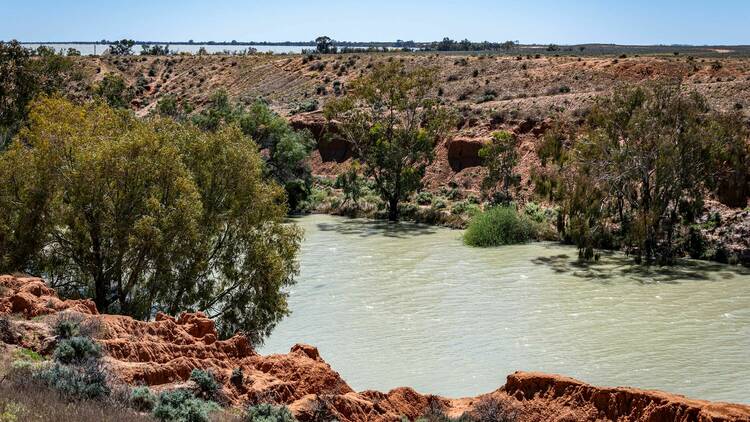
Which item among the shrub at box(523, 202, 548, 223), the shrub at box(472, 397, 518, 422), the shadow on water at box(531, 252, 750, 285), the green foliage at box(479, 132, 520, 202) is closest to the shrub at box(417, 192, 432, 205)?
the green foliage at box(479, 132, 520, 202)

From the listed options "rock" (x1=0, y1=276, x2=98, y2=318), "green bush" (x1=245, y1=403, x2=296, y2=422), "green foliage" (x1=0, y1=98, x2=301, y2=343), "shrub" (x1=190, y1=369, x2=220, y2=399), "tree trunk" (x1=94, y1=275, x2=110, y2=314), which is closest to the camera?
"green bush" (x1=245, y1=403, x2=296, y2=422)

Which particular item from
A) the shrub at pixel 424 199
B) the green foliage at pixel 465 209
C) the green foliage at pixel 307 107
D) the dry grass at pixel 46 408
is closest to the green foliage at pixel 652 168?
the green foliage at pixel 465 209

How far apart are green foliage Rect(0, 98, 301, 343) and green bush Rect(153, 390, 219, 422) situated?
31.8 feet

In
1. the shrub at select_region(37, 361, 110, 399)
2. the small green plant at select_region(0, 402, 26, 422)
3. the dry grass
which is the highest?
the small green plant at select_region(0, 402, 26, 422)

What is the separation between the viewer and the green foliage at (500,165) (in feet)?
158

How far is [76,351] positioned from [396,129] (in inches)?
1522

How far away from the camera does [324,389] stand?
13875mm

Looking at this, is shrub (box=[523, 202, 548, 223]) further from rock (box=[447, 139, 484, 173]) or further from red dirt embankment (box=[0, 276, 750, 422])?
red dirt embankment (box=[0, 276, 750, 422])

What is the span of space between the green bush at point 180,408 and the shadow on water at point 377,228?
1235 inches

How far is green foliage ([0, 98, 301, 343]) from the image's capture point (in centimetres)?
2117

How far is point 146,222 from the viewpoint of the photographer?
2052 centimetres

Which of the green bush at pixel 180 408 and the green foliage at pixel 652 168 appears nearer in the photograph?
the green bush at pixel 180 408

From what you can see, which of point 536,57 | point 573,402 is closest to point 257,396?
point 573,402

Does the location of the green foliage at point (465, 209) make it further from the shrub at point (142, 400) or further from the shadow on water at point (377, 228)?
the shrub at point (142, 400)
